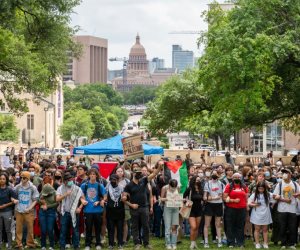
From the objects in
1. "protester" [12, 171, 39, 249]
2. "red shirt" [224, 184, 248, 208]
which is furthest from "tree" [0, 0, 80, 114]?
"red shirt" [224, 184, 248, 208]

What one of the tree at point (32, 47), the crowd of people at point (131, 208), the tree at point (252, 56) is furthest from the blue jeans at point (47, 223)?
the tree at point (252, 56)

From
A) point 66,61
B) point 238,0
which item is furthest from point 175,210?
point 66,61

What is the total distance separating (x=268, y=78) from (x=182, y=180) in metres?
15.5

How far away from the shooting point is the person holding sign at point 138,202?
2048 centimetres

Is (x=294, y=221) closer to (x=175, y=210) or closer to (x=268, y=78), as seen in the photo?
(x=175, y=210)

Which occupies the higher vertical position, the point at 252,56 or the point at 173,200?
the point at 252,56

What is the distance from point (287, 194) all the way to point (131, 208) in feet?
10.6

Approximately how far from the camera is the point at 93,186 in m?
20.3

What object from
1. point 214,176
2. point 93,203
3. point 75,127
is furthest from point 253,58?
point 75,127

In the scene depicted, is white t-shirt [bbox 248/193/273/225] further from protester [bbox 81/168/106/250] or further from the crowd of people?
protester [bbox 81/168/106/250]

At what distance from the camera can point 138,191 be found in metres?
20.5

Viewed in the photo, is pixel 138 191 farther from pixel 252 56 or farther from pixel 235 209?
pixel 252 56

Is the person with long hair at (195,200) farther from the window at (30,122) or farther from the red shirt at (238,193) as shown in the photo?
the window at (30,122)

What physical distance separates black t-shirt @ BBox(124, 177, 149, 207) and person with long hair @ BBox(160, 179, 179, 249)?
433 mm
